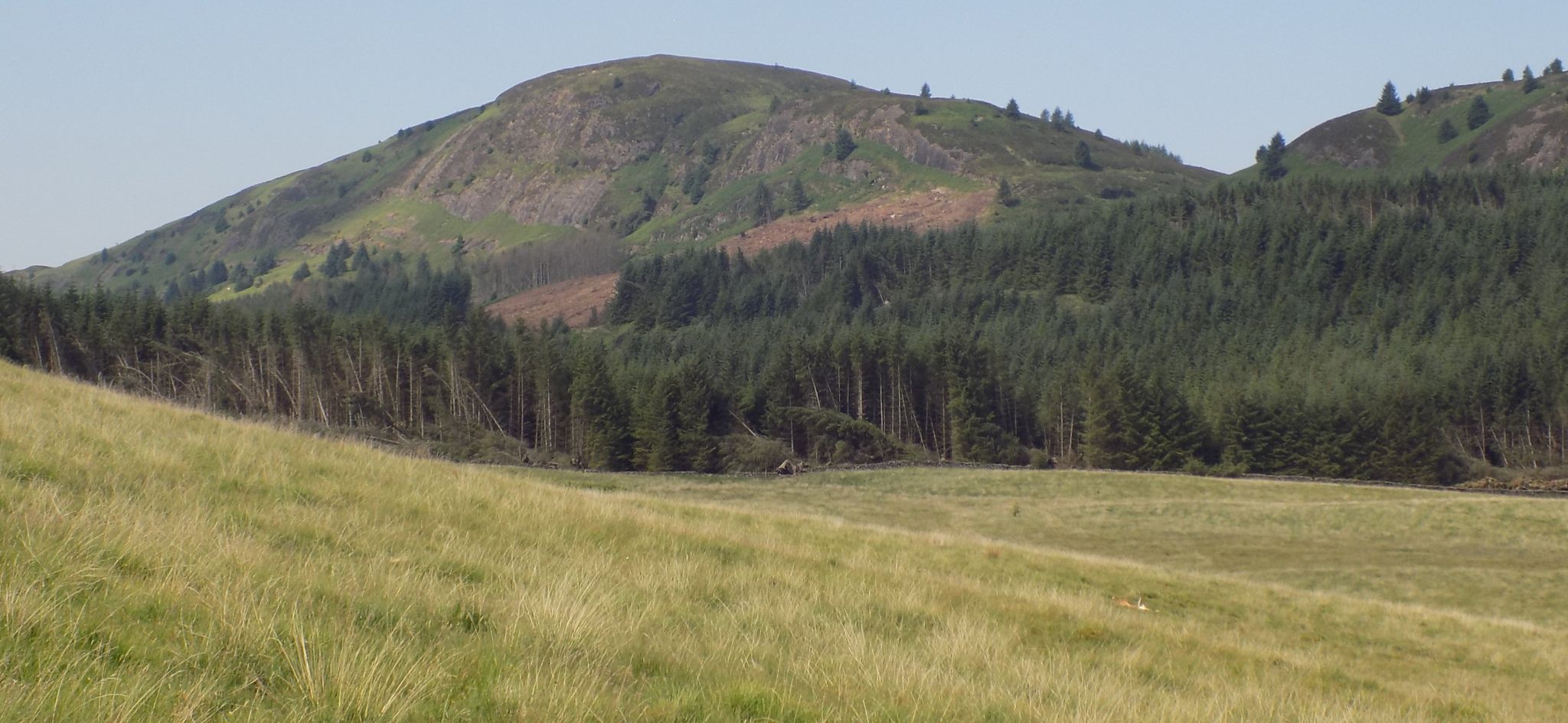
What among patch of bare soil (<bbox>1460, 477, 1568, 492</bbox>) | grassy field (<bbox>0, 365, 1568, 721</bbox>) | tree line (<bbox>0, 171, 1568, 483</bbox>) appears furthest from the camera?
tree line (<bbox>0, 171, 1568, 483</bbox>)

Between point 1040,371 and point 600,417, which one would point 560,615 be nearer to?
point 600,417

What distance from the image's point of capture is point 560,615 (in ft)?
25.5

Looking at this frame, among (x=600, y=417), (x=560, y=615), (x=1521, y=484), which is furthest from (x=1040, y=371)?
(x=560, y=615)

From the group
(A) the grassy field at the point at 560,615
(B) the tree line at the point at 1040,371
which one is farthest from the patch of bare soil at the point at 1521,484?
(A) the grassy field at the point at 560,615

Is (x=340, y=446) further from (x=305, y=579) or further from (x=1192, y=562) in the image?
(x=1192, y=562)

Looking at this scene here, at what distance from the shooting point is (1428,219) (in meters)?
144

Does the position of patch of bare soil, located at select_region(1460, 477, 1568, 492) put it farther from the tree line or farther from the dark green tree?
the dark green tree

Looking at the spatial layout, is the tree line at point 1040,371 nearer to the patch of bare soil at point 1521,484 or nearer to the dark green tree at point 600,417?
the dark green tree at point 600,417

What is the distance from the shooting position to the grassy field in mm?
5969

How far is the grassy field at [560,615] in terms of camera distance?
19.6 feet

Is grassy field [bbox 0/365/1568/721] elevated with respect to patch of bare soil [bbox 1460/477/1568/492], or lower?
elevated

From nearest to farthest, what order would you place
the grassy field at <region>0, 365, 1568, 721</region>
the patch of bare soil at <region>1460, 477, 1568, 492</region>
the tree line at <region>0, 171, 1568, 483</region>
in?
the grassy field at <region>0, 365, 1568, 721</region>
the patch of bare soil at <region>1460, 477, 1568, 492</region>
the tree line at <region>0, 171, 1568, 483</region>

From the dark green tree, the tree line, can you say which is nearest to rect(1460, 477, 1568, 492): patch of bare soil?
the tree line

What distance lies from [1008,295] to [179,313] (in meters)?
107
